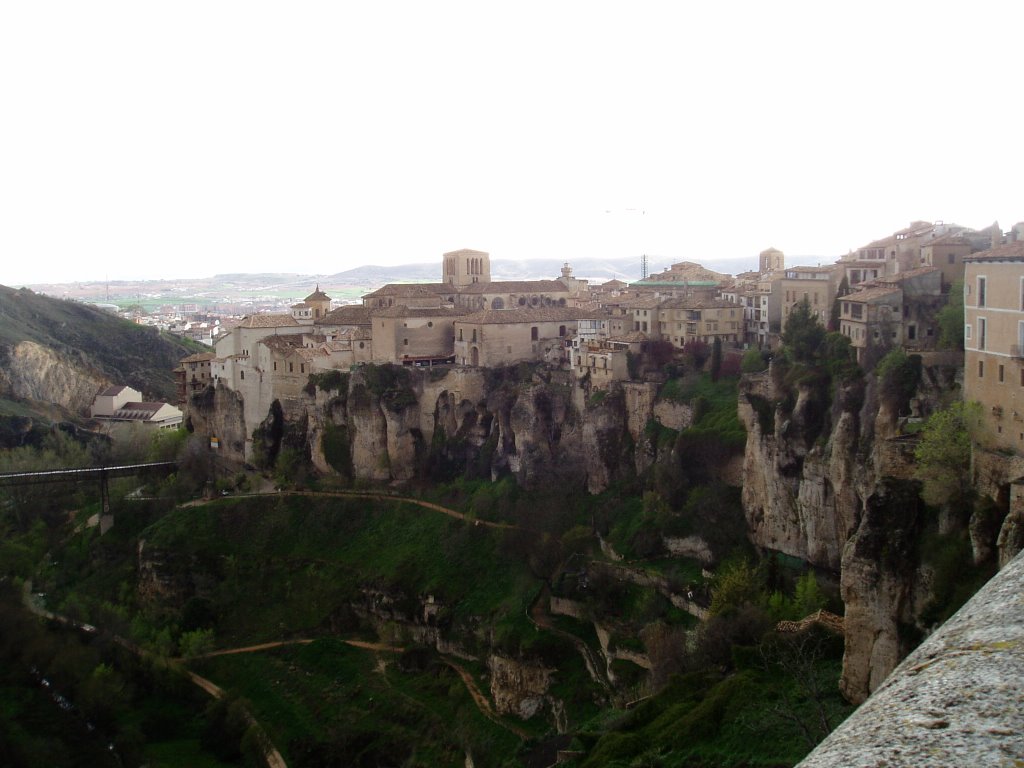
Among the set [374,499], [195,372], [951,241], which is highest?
[951,241]

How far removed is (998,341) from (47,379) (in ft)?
257

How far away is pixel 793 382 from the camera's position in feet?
112

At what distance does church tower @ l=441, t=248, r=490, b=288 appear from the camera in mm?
61094

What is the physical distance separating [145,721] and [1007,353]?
96.8 ft

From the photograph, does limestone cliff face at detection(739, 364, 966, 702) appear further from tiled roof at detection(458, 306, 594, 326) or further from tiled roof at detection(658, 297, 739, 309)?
tiled roof at detection(458, 306, 594, 326)

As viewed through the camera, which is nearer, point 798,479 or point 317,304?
point 798,479

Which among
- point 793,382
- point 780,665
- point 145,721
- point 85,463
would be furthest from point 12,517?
point 780,665

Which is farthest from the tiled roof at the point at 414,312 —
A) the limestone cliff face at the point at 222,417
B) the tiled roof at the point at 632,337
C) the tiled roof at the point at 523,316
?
the tiled roof at the point at 632,337

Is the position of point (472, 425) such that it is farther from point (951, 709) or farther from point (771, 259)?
point (951, 709)

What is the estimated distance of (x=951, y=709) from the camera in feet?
25.5

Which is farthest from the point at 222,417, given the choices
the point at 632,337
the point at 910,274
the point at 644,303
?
the point at 910,274

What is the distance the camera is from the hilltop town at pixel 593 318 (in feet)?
111

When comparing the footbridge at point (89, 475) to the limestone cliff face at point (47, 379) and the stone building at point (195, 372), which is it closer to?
the stone building at point (195, 372)

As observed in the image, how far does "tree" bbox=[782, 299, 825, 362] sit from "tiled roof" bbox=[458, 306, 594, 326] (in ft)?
39.5
